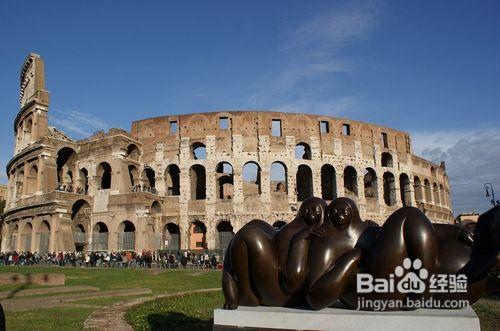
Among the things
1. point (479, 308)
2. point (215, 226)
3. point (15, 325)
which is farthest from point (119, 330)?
point (215, 226)

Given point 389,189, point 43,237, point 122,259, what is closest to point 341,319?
point 122,259

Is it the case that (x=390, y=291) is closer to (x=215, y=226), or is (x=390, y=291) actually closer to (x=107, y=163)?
(x=215, y=226)

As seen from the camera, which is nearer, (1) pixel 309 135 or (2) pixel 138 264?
(2) pixel 138 264

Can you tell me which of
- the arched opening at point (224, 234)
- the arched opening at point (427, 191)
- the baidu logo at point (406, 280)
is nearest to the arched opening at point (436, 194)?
the arched opening at point (427, 191)

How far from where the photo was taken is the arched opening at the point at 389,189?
105ft

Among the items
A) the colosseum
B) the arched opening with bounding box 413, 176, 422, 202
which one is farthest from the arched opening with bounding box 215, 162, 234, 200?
the arched opening with bounding box 413, 176, 422, 202

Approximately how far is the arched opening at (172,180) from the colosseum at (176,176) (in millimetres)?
89

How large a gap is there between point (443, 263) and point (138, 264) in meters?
21.8

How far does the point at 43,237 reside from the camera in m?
27.4

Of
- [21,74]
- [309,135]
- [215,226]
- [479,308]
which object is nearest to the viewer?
[479,308]

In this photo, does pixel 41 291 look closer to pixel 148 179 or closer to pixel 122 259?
pixel 122 259

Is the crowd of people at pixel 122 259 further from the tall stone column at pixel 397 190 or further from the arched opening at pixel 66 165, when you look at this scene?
the tall stone column at pixel 397 190

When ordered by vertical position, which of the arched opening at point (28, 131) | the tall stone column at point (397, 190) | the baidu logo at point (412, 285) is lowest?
the baidu logo at point (412, 285)

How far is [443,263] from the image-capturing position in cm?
359
